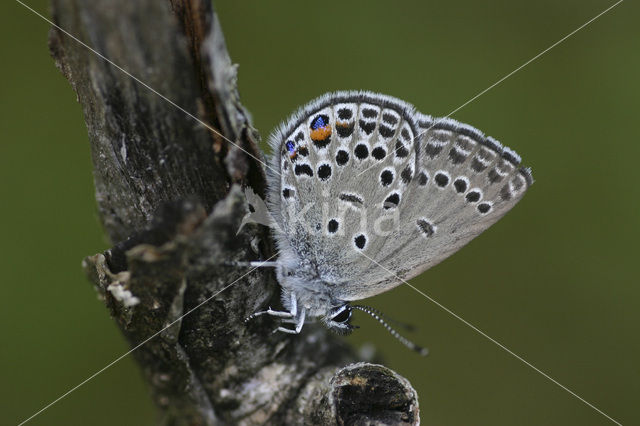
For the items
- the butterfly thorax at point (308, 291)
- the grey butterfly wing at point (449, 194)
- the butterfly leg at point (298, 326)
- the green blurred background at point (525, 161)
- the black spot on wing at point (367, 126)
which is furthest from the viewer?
the green blurred background at point (525, 161)

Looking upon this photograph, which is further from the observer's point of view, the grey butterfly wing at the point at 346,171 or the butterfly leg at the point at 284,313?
the grey butterfly wing at the point at 346,171

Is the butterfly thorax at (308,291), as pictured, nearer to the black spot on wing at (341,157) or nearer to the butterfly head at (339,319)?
the butterfly head at (339,319)

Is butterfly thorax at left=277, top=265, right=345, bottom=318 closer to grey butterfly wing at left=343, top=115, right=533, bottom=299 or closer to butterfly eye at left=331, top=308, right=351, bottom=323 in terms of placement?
butterfly eye at left=331, top=308, right=351, bottom=323

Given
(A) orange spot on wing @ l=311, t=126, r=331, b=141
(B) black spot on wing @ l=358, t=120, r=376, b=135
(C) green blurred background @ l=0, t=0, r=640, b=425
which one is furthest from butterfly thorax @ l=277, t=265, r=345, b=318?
(C) green blurred background @ l=0, t=0, r=640, b=425

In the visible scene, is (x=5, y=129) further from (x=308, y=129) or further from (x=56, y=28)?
(x=56, y=28)

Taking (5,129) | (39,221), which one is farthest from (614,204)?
(5,129)

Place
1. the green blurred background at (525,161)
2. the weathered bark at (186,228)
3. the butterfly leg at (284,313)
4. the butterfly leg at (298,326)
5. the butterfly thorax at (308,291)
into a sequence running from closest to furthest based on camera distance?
the weathered bark at (186,228)
the butterfly leg at (284,313)
the butterfly leg at (298,326)
the butterfly thorax at (308,291)
the green blurred background at (525,161)

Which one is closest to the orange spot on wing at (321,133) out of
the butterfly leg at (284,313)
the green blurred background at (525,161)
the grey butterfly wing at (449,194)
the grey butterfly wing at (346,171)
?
the grey butterfly wing at (346,171)

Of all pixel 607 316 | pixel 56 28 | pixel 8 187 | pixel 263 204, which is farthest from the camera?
pixel 607 316
